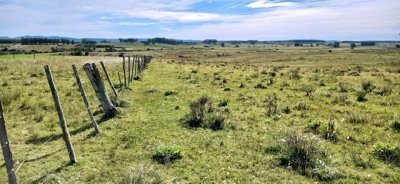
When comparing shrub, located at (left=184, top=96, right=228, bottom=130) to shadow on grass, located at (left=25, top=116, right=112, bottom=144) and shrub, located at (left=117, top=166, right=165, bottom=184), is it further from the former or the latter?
shrub, located at (left=117, top=166, right=165, bottom=184)

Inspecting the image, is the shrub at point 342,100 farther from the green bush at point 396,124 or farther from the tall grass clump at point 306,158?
the tall grass clump at point 306,158

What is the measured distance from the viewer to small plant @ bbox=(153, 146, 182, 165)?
995cm

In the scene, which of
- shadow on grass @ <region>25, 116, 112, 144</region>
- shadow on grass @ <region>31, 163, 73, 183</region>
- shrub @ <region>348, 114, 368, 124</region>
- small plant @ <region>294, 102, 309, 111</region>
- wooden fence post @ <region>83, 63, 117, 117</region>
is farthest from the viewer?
small plant @ <region>294, 102, 309, 111</region>

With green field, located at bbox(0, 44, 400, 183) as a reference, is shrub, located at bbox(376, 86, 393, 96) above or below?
above

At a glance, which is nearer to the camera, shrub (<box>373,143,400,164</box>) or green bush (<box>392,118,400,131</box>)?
shrub (<box>373,143,400,164</box>)

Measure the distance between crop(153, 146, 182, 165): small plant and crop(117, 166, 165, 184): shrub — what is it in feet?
4.63

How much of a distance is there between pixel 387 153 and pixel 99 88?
11.1 meters

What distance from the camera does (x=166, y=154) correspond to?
10094 millimetres

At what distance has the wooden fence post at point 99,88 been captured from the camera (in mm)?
15008

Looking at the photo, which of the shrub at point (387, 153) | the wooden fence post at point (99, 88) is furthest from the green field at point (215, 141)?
the wooden fence post at point (99, 88)

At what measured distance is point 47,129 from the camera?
43.9 ft

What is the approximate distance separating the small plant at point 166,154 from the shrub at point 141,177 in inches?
55.6

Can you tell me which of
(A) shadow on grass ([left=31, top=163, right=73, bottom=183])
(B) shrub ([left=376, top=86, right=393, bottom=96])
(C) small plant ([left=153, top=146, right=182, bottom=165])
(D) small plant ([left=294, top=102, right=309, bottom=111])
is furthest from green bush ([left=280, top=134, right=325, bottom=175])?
(B) shrub ([left=376, top=86, right=393, bottom=96])

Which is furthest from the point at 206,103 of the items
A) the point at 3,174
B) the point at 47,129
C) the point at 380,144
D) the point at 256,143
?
the point at 3,174
